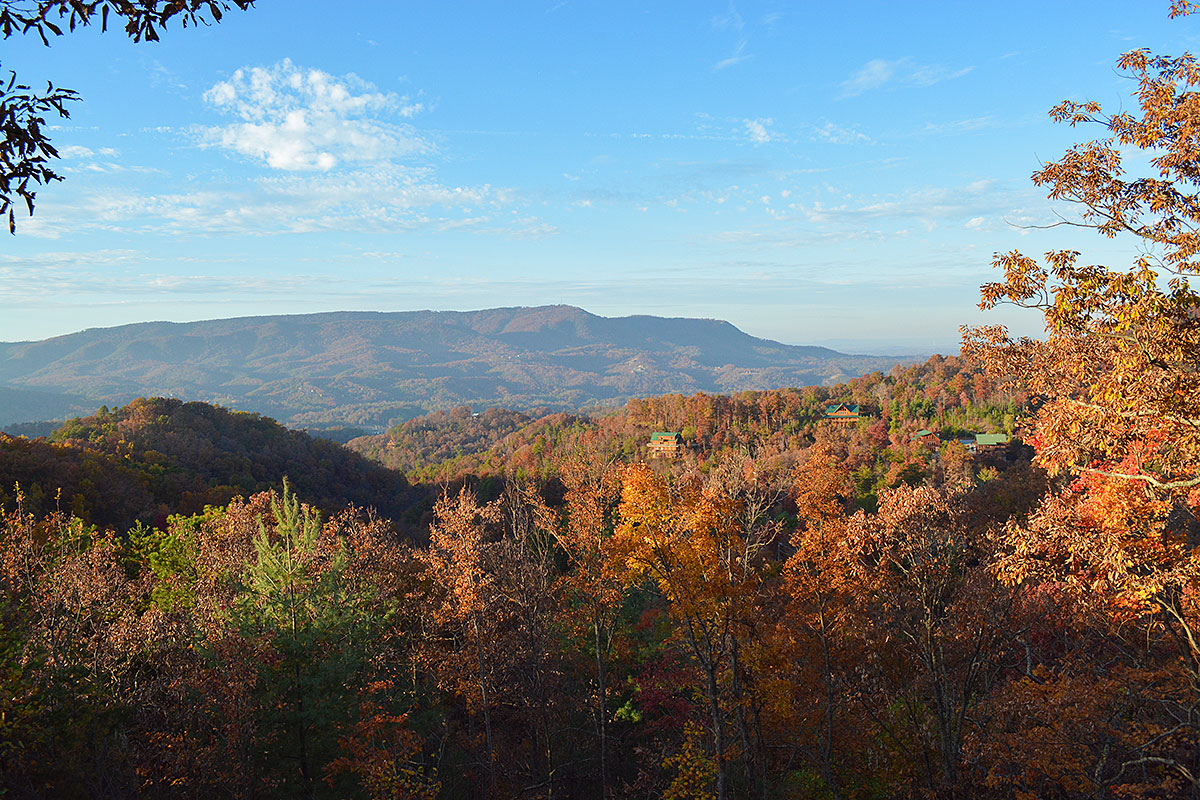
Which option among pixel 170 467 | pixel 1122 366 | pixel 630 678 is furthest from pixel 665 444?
pixel 1122 366

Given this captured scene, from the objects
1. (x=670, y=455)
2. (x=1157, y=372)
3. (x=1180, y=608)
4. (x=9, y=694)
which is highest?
(x=1157, y=372)

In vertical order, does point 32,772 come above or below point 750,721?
above

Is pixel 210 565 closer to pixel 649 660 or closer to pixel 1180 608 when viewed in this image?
pixel 649 660

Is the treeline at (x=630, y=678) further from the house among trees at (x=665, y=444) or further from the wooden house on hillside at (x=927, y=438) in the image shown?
the house among trees at (x=665, y=444)

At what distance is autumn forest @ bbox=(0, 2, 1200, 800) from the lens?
7355 mm

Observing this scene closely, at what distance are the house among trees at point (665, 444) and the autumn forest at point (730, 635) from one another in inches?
2020

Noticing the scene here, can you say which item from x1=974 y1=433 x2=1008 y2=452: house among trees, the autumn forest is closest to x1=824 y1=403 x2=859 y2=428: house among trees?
x1=974 y1=433 x2=1008 y2=452: house among trees

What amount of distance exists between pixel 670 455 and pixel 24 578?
Answer: 6110 centimetres

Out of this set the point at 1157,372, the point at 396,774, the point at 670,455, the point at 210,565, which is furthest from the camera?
the point at 670,455

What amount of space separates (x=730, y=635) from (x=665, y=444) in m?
63.6

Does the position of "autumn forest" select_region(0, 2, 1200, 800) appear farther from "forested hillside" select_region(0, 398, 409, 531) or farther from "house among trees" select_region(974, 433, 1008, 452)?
"house among trees" select_region(974, 433, 1008, 452)

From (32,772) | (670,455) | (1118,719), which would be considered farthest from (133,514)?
(670,455)

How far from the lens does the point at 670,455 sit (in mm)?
71688

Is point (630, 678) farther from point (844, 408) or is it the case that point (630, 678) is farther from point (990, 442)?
point (844, 408)
